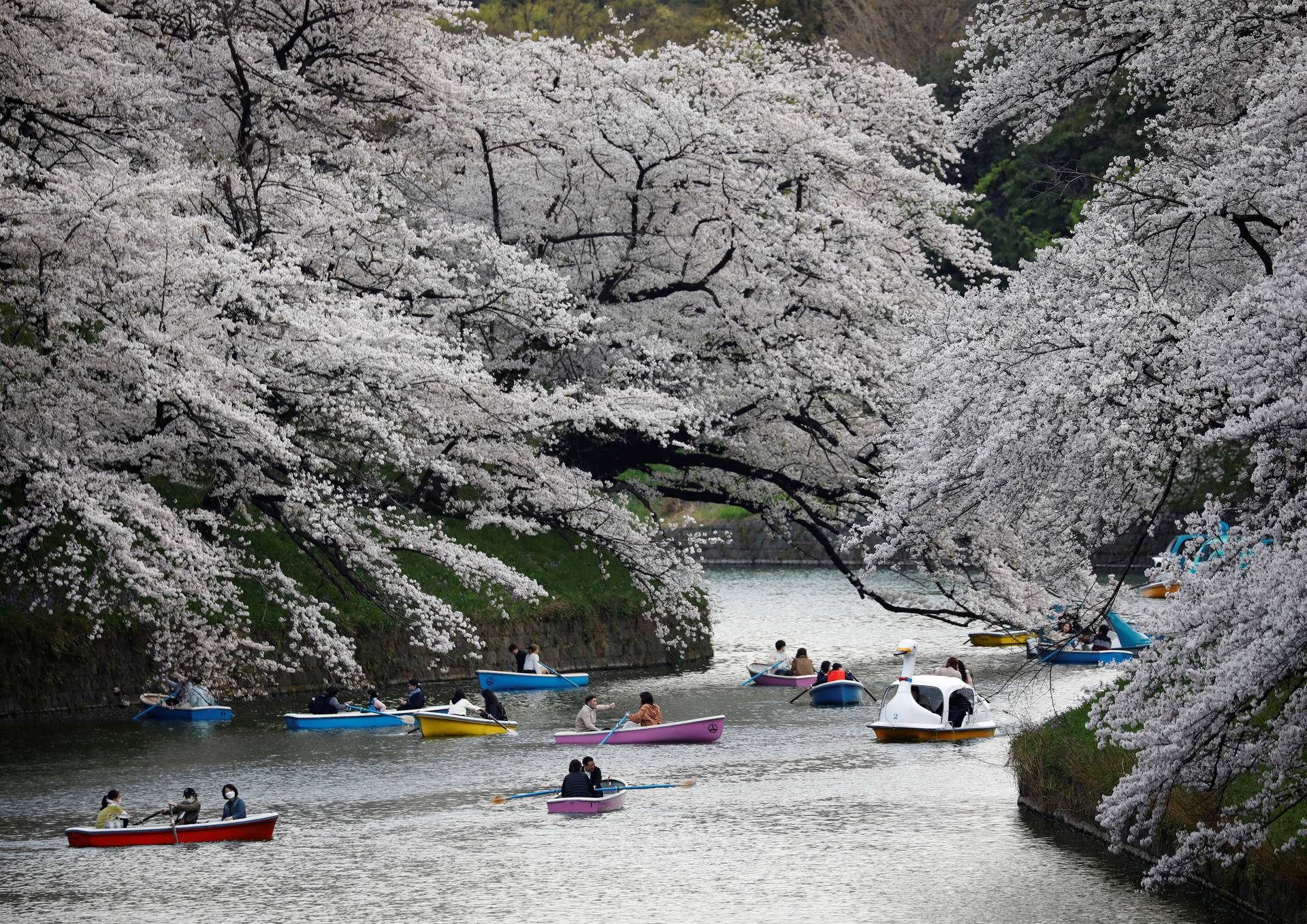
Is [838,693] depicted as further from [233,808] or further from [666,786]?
[233,808]

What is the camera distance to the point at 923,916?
1533 centimetres

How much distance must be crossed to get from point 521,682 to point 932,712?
993cm

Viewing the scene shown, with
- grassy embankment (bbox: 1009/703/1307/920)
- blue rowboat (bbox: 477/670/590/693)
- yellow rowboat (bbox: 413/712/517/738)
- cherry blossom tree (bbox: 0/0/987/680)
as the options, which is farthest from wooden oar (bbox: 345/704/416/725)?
grassy embankment (bbox: 1009/703/1307/920)

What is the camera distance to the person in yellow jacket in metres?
19.0

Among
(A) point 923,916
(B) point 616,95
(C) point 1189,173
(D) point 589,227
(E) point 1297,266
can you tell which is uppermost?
(B) point 616,95

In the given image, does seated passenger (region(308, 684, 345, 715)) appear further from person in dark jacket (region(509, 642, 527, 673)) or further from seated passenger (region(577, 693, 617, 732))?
person in dark jacket (region(509, 642, 527, 673))

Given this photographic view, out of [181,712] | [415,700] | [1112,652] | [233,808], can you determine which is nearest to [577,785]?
[233,808]

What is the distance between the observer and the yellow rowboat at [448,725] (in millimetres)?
27750

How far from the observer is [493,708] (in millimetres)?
28797

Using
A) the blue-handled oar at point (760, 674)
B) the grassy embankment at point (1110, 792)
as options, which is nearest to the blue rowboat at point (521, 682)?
the blue-handled oar at point (760, 674)

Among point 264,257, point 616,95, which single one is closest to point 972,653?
point 616,95

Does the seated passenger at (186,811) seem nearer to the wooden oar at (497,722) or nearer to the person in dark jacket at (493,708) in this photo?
the wooden oar at (497,722)

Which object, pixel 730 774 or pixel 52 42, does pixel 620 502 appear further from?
pixel 52 42

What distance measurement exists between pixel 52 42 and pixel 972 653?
1150 inches
